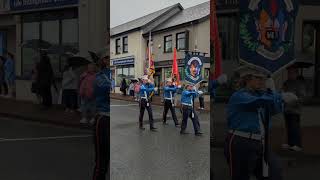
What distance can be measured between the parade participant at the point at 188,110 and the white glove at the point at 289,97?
0.25 metres

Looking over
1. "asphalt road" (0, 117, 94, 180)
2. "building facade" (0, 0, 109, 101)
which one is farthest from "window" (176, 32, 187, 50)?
"asphalt road" (0, 117, 94, 180)

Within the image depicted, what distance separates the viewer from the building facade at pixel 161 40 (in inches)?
42.4

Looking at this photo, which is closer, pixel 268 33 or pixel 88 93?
pixel 268 33

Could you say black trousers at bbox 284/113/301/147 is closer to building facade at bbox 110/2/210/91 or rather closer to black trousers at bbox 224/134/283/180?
black trousers at bbox 224/134/283/180

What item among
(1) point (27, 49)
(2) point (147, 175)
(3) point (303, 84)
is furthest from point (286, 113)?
(1) point (27, 49)

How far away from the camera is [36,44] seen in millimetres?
1284

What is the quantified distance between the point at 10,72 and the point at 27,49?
110 millimetres

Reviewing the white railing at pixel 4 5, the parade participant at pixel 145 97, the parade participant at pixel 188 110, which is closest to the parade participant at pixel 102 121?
the parade participant at pixel 145 97

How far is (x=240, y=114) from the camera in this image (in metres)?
1.17

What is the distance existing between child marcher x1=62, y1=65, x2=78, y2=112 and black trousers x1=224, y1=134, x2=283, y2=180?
0.48 m

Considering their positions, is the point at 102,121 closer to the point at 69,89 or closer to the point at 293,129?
the point at 69,89

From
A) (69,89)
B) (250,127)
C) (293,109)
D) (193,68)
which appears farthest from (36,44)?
(293,109)

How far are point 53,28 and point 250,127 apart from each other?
24.7 inches

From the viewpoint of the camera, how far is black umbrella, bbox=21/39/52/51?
1.26m
